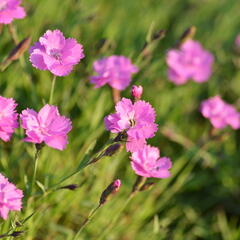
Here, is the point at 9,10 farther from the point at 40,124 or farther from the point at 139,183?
the point at 139,183

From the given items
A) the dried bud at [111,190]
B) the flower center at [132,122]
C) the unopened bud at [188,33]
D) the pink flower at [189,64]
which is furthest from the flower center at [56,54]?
the pink flower at [189,64]

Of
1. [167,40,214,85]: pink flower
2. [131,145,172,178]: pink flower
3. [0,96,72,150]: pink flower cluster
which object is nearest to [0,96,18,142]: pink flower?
[0,96,72,150]: pink flower cluster

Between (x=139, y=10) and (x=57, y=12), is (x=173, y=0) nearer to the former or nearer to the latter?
(x=139, y=10)

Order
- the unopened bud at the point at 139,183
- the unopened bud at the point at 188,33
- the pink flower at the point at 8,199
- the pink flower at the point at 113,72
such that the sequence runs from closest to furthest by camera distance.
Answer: the pink flower at the point at 8,199 → the unopened bud at the point at 139,183 → the pink flower at the point at 113,72 → the unopened bud at the point at 188,33

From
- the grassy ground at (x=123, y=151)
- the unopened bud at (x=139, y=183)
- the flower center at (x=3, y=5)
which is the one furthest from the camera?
the grassy ground at (x=123, y=151)

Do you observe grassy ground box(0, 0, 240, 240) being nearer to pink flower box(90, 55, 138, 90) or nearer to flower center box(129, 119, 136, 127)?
pink flower box(90, 55, 138, 90)

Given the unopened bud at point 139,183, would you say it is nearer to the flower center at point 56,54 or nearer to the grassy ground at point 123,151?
the grassy ground at point 123,151

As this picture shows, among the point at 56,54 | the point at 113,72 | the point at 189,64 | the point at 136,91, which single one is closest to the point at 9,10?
the point at 56,54

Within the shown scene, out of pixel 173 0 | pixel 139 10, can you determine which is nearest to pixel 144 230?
pixel 139 10
